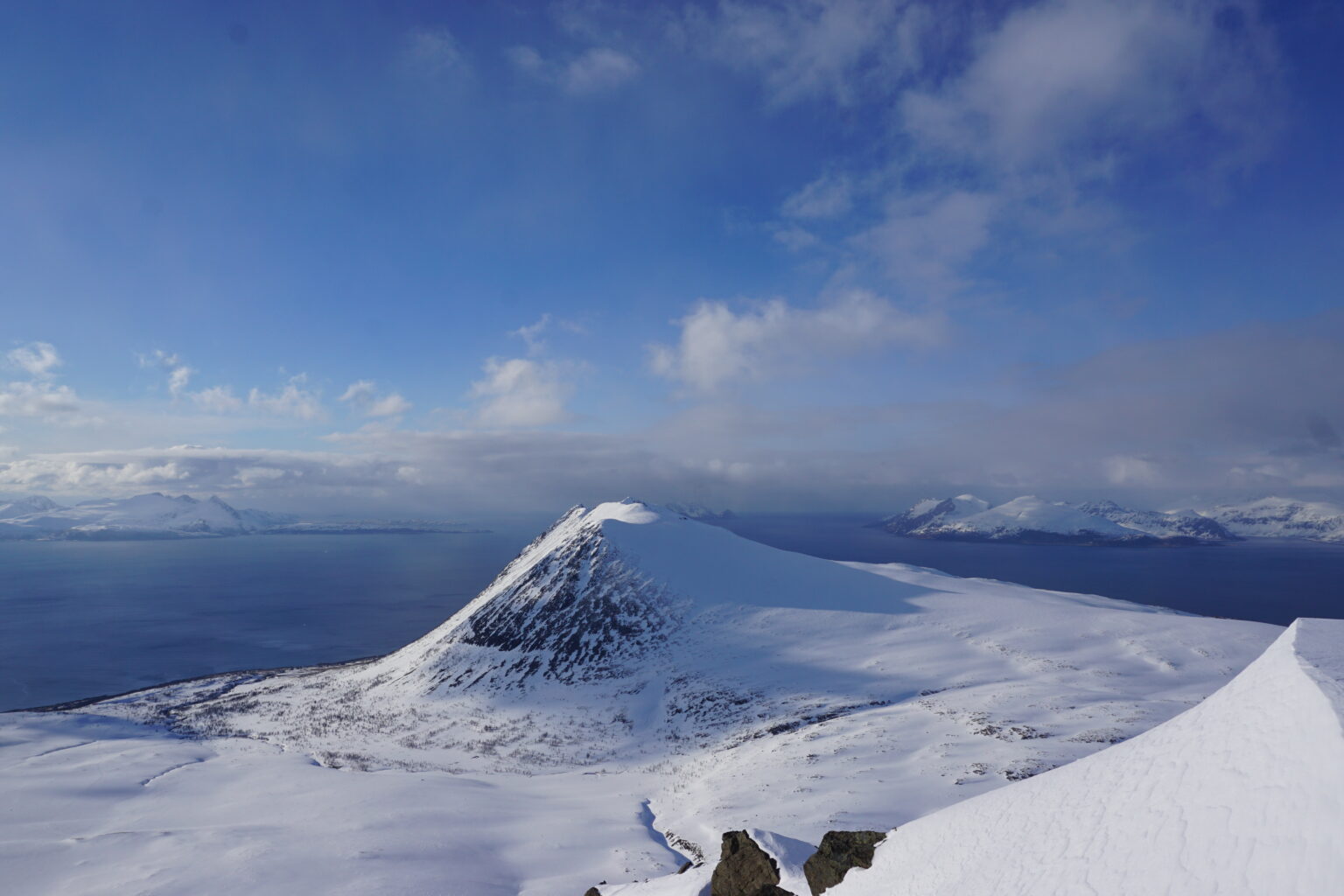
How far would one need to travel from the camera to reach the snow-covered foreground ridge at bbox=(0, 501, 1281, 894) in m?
30.6

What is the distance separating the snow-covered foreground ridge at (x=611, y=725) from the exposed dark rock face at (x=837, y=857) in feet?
18.0

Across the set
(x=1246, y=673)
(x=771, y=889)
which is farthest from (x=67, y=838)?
(x=1246, y=673)

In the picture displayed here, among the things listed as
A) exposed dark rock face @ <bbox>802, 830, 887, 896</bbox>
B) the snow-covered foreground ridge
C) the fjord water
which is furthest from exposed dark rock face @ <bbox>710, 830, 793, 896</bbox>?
the fjord water

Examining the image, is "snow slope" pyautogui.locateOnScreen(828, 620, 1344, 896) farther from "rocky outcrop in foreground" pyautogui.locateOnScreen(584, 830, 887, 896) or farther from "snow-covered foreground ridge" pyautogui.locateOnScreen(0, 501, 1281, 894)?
"snow-covered foreground ridge" pyautogui.locateOnScreen(0, 501, 1281, 894)

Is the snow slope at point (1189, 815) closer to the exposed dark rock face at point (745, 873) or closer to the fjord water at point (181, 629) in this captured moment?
the exposed dark rock face at point (745, 873)

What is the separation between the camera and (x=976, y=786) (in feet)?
104

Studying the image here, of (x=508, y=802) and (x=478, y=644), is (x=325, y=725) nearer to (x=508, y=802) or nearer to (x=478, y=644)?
(x=478, y=644)

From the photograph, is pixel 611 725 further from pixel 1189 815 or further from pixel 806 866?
pixel 1189 815

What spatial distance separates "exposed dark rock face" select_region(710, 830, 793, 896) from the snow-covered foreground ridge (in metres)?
2.70

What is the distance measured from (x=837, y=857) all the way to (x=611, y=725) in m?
53.7

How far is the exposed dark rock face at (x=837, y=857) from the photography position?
15070 mm

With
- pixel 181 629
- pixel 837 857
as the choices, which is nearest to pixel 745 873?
pixel 837 857

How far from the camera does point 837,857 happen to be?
608 inches

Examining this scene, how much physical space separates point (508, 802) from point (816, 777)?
21.3 meters
